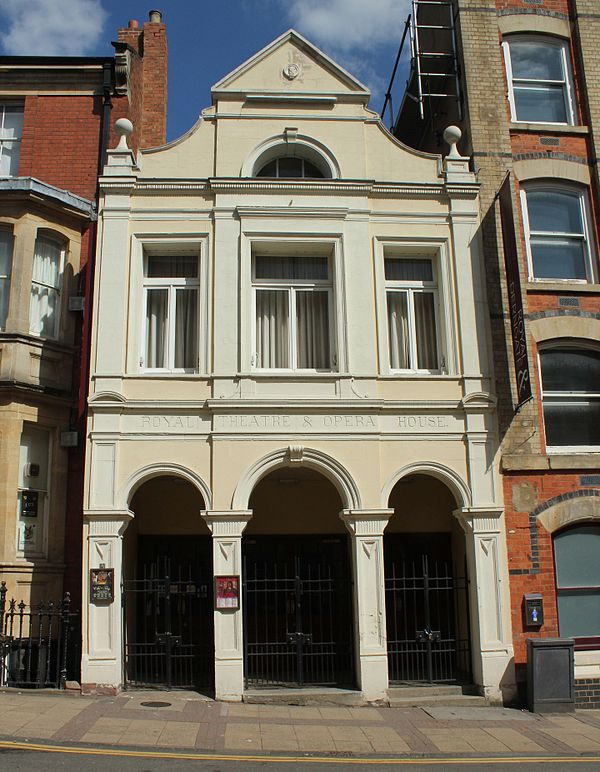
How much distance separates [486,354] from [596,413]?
7.82ft

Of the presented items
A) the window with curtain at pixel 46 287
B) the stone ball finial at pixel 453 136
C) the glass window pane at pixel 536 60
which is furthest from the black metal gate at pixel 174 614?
the glass window pane at pixel 536 60

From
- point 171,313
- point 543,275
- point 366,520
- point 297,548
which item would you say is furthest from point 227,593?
point 543,275

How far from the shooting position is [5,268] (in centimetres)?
1451

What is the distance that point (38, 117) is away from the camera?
16.3 metres

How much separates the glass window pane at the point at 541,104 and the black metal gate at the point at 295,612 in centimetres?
935

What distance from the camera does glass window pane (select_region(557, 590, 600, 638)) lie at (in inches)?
514

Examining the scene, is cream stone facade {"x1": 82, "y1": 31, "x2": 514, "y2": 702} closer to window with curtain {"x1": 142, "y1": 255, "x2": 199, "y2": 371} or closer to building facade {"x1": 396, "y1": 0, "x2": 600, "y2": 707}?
window with curtain {"x1": 142, "y1": 255, "x2": 199, "y2": 371}

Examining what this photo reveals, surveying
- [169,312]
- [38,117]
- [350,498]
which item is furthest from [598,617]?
[38,117]

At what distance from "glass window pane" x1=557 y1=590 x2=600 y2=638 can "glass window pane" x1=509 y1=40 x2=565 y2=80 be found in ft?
33.6

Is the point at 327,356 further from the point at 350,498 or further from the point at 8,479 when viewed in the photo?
the point at 8,479

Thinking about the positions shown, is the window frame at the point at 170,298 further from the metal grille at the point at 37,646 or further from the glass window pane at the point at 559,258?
the glass window pane at the point at 559,258

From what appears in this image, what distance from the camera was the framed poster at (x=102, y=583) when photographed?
12.2 meters

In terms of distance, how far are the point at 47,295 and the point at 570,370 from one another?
9936 millimetres

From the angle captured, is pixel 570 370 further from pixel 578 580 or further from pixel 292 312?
pixel 292 312
